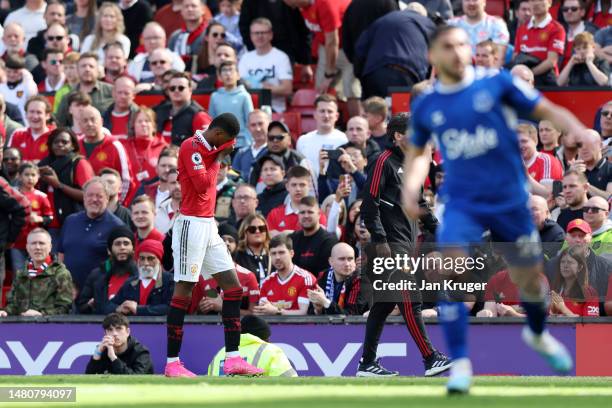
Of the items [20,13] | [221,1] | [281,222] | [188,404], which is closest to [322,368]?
[281,222]

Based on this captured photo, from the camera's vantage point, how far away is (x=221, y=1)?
20484 mm

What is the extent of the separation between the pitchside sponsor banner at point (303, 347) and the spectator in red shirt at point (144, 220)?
4.27ft

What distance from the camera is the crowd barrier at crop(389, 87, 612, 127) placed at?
16.9 metres

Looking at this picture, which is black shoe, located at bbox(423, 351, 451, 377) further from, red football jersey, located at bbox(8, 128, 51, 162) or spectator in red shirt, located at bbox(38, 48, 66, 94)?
spectator in red shirt, located at bbox(38, 48, 66, 94)

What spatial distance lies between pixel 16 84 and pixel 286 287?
678 centimetres

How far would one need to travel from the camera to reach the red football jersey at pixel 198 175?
1172 cm

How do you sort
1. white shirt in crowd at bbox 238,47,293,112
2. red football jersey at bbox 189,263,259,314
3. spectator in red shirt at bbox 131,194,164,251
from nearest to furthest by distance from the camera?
red football jersey at bbox 189,263,259,314 < spectator in red shirt at bbox 131,194,164,251 < white shirt in crowd at bbox 238,47,293,112

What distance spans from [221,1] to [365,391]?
12.1m

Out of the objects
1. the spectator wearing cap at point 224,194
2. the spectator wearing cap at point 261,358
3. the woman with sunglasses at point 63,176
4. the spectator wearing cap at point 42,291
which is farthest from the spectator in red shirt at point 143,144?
the spectator wearing cap at point 261,358

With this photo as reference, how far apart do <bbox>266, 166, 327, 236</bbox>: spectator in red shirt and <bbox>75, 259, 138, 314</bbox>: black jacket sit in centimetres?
174

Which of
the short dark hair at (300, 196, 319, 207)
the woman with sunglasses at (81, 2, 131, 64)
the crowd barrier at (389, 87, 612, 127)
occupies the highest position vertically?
the woman with sunglasses at (81, 2, 131, 64)

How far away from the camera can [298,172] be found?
51.2 feet

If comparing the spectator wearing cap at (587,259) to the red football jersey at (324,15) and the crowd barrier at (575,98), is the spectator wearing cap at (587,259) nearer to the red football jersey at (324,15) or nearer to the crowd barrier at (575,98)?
the crowd barrier at (575,98)

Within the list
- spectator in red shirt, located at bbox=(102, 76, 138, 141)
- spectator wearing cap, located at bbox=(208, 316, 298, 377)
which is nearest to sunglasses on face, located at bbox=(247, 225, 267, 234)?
spectator wearing cap, located at bbox=(208, 316, 298, 377)
